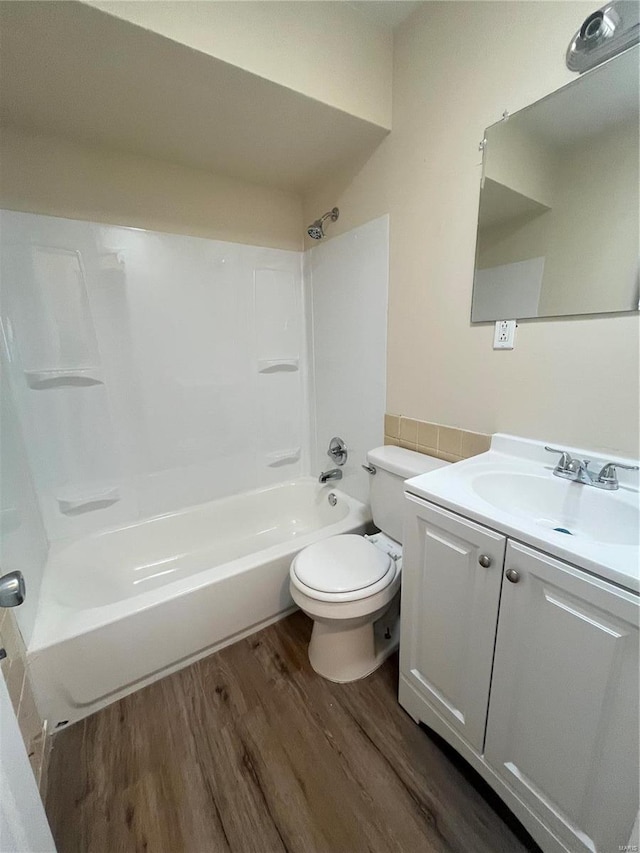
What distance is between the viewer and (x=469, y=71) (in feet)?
3.76

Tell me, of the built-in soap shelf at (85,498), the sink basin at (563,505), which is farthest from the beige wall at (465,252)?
the built-in soap shelf at (85,498)

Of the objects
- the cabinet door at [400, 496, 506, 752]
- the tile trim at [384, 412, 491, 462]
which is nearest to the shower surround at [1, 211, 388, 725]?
the tile trim at [384, 412, 491, 462]

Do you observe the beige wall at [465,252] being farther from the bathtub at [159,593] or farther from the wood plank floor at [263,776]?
the wood plank floor at [263,776]

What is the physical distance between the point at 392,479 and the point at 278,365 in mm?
1125

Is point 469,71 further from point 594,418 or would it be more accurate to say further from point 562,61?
point 594,418

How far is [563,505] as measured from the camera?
986 millimetres

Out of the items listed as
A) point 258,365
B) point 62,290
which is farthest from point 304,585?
point 62,290

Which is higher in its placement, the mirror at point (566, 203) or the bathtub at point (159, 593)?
the mirror at point (566, 203)

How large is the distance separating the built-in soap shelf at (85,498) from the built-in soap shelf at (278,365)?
1.07m

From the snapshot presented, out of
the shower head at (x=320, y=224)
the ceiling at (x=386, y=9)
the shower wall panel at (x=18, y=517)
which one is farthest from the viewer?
the shower head at (x=320, y=224)

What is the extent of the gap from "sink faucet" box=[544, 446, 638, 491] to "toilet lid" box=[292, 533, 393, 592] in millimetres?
680

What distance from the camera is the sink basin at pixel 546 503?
2.14 ft

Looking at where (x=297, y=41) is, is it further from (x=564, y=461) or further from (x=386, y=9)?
(x=564, y=461)

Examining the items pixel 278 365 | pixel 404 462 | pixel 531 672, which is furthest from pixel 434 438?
pixel 278 365
